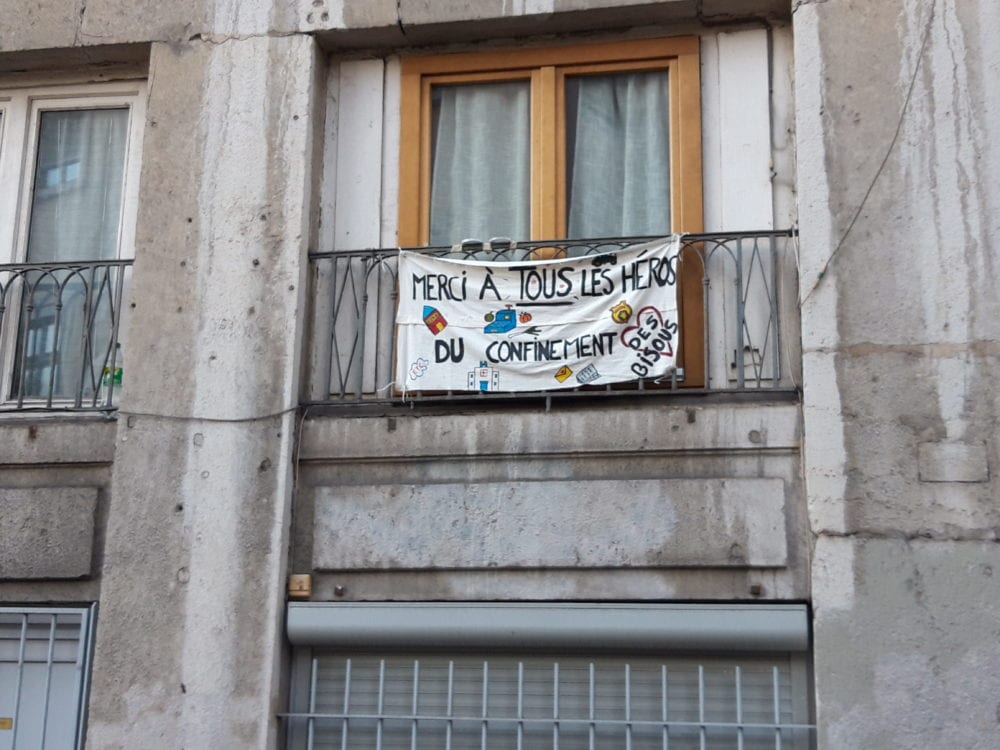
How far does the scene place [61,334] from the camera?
7770mm

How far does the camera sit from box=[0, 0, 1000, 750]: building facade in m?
6.23

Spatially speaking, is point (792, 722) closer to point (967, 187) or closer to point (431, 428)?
point (431, 428)

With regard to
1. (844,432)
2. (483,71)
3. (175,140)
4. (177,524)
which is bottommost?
(177,524)

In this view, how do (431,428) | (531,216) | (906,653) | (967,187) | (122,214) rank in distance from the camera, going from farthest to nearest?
(122,214) < (531,216) < (431,428) < (967,187) < (906,653)

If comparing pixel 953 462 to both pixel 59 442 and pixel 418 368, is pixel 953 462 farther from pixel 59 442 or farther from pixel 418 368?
pixel 59 442

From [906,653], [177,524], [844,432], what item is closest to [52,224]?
[177,524]

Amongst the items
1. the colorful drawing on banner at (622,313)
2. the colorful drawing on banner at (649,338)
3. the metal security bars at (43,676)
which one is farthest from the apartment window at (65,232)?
the colorful drawing on banner at (649,338)

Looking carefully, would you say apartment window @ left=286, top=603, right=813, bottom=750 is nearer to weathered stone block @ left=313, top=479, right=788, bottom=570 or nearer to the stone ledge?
weathered stone block @ left=313, top=479, right=788, bottom=570

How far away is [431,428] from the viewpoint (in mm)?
6844

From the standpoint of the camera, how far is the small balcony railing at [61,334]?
297 inches

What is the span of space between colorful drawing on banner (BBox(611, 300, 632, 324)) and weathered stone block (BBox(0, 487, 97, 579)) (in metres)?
3.11

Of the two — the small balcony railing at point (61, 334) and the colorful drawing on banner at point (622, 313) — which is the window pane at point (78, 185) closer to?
the small balcony railing at point (61, 334)

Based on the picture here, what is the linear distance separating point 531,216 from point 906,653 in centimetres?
318

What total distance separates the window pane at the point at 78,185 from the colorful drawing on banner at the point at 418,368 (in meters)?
2.22
